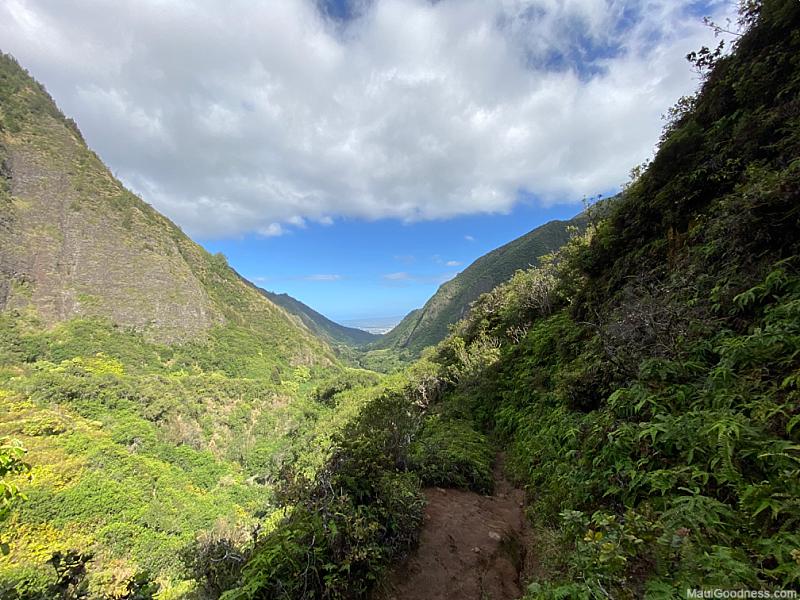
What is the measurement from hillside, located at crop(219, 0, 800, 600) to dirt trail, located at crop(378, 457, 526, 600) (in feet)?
0.22

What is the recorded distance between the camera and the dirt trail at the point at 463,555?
4.12m

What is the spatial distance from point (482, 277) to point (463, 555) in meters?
126

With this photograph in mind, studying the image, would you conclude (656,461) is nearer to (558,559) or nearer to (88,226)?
(558,559)

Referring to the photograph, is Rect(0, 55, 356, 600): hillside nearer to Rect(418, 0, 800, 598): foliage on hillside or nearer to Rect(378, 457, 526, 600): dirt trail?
Rect(378, 457, 526, 600): dirt trail

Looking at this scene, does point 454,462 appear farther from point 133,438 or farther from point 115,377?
point 115,377

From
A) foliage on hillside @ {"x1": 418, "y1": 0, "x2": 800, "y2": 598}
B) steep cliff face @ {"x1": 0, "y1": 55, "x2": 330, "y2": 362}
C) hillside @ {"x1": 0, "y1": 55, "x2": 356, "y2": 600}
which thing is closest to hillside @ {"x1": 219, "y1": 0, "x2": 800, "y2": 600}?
foliage on hillside @ {"x1": 418, "y1": 0, "x2": 800, "y2": 598}

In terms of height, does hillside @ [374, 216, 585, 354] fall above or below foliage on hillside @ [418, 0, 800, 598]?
above

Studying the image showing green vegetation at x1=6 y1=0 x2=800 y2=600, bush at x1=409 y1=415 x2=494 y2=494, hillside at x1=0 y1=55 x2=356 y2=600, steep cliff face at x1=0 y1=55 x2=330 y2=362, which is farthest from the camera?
steep cliff face at x1=0 y1=55 x2=330 y2=362

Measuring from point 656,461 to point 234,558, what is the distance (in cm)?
495

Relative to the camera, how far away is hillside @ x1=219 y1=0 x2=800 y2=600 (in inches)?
96.5

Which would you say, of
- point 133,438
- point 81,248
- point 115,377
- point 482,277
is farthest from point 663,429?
point 482,277

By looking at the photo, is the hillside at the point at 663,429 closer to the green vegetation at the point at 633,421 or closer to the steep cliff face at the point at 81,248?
the green vegetation at the point at 633,421

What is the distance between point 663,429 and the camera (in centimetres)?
352

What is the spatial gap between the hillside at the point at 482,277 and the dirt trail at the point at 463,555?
71.7 metres
